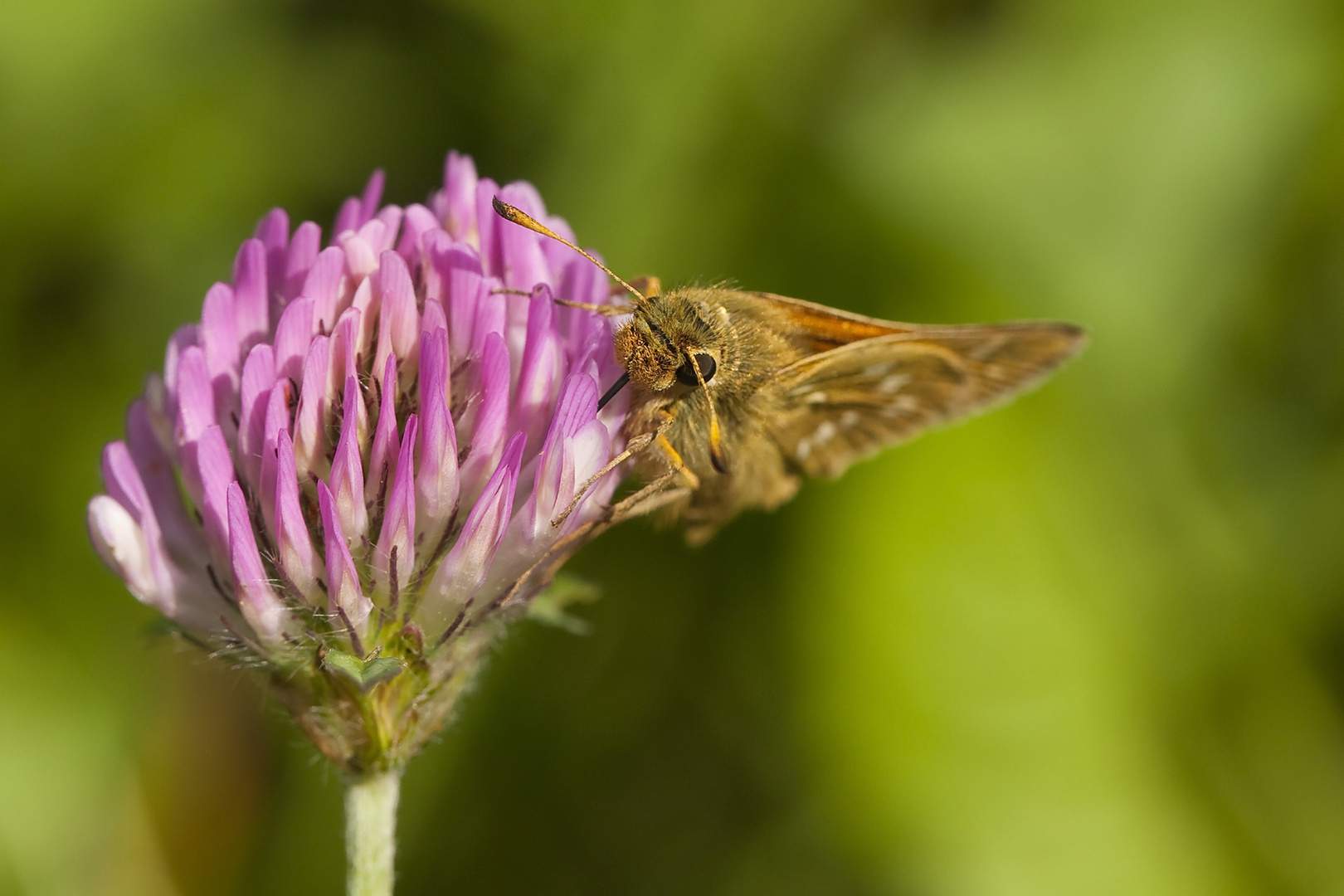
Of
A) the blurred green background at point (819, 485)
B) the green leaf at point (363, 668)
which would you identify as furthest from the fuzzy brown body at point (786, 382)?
the blurred green background at point (819, 485)

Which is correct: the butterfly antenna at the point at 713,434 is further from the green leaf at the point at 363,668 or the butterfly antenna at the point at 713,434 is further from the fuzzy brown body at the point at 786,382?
the green leaf at the point at 363,668

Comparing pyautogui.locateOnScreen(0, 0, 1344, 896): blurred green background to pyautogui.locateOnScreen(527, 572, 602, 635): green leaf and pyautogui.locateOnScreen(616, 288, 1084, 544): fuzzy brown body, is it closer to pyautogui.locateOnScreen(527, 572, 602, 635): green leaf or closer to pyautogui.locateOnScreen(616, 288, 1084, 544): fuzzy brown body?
pyautogui.locateOnScreen(616, 288, 1084, 544): fuzzy brown body

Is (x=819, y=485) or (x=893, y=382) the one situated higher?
(x=893, y=382)

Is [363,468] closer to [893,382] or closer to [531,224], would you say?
[531,224]

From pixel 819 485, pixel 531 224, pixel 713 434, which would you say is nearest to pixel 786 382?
pixel 713 434

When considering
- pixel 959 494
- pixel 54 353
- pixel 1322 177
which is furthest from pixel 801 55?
pixel 54 353

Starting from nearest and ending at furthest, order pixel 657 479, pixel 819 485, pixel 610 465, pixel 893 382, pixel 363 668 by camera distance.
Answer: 1. pixel 363 668
2. pixel 610 465
3. pixel 657 479
4. pixel 893 382
5. pixel 819 485

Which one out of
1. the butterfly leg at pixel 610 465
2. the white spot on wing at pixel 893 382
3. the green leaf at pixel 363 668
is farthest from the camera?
the white spot on wing at pixel 893 382

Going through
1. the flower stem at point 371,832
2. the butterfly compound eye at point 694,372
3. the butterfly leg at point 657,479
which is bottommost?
the flower stem at point 371,832
